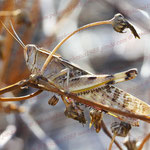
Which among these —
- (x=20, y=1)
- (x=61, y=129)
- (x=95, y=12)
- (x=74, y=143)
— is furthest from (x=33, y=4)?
(x=74, y=143)

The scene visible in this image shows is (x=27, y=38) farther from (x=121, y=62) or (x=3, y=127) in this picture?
(x=121, y=62)

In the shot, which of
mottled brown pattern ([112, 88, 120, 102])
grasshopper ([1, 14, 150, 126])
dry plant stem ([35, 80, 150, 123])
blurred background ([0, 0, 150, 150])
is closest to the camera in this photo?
dry plant stem ([35, 80, 150, 123])

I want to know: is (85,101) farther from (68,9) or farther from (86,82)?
(68,9)

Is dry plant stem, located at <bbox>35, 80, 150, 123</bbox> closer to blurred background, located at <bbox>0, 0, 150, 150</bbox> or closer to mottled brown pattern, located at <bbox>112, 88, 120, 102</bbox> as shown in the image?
mottled brown pattern, located at <bbox>112, 88, 120, 102</bbox>

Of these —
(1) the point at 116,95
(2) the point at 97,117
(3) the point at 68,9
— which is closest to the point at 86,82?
(1) the point at 116,95

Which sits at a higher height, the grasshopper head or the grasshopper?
the grasshopper head

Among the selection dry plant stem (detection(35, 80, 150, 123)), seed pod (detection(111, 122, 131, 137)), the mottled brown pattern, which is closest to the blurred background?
the mottled brown pattern
